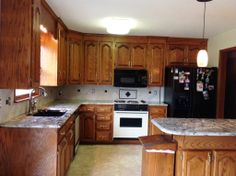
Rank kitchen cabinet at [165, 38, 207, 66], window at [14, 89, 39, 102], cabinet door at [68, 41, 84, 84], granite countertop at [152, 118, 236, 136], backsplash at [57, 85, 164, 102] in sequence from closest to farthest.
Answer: granite countertop at [152, 118, 236, 136], window at [14, 89, 39, 102], cabinet door at [68, 41, 84, 84], kitchen cabinet at [165, 38, 207, 66], backsplash at [57, 85, 164, 102]

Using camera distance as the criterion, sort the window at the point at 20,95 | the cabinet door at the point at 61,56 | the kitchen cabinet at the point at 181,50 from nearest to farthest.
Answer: the window at the point at 20,95 < the cabinet door at the point at 61,56 < the kitchen cabinet at the point at 181,50

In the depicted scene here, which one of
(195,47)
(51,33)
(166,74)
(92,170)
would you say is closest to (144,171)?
(92,170)

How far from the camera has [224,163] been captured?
2520 millimetres

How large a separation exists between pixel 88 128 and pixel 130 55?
180cm

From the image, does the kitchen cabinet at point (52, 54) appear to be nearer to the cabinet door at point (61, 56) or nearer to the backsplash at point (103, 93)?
the cabinet door at point (61, 56)

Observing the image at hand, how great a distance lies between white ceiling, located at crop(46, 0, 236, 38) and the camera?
299cm

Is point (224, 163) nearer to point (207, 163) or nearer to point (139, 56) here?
point (207, 163)

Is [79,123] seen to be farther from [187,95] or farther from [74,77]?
[187,95]

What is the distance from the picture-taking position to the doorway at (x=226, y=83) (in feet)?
15.0

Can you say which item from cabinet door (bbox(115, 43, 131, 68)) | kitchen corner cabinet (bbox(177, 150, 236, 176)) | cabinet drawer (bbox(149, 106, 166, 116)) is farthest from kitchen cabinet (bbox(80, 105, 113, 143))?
kitchen corner cabinet (bbox(177, 150, 236, 176))

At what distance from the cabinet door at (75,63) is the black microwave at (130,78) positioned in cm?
77

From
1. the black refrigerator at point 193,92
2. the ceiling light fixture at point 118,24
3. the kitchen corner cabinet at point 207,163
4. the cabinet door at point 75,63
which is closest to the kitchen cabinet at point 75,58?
the cabinet door at point 75,63

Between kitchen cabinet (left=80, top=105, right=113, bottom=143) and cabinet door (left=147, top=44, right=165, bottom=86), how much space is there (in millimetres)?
1160

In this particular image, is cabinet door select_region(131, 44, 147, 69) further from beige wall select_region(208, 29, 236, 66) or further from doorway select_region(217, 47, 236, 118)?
doorway select_region(217, 47, 236, 118)
